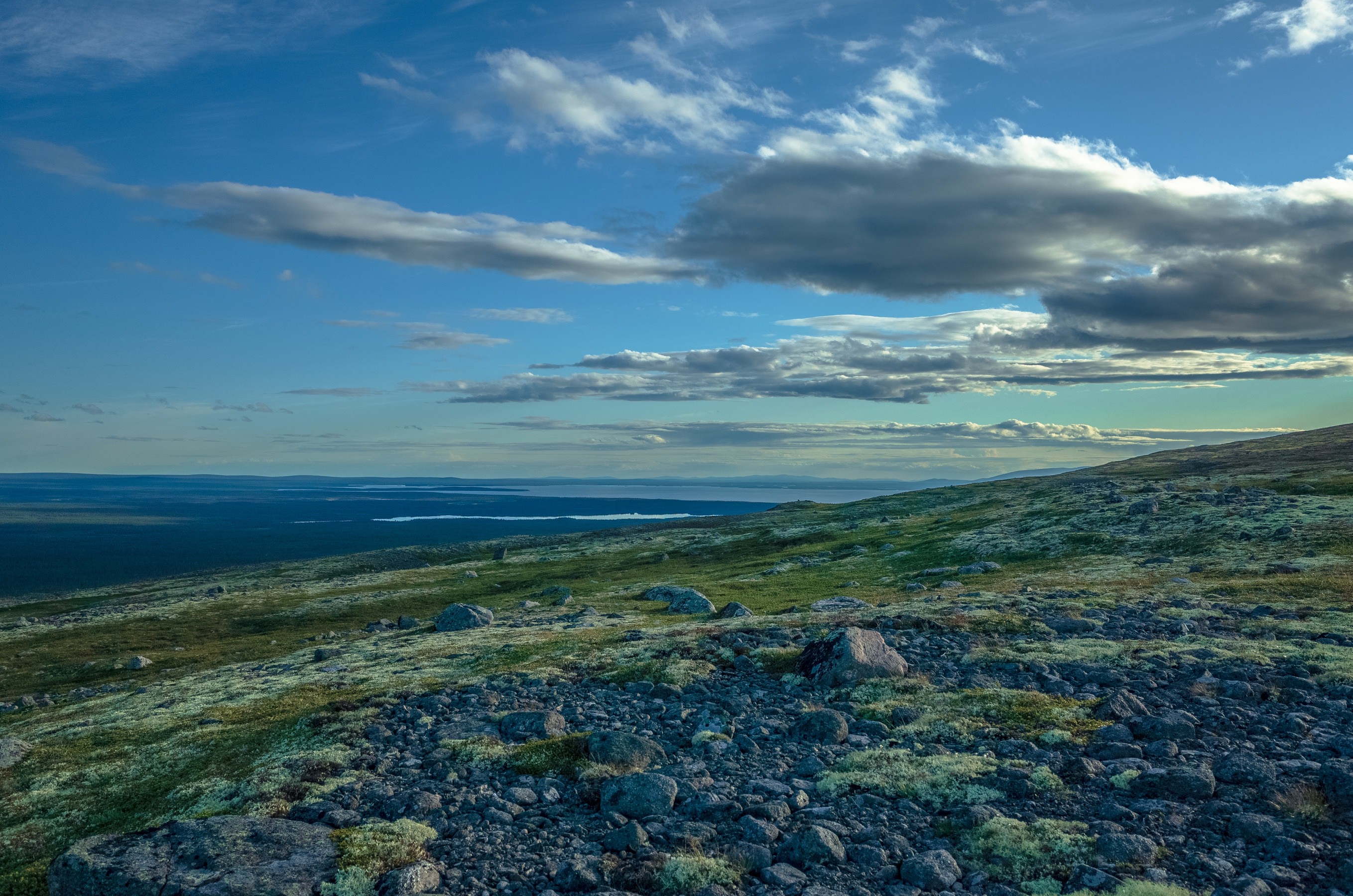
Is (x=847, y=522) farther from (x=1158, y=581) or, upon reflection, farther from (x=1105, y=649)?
(x=1105, y=649)

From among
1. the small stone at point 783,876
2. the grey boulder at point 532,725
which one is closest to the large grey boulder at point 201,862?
the grey boulder at point 532,725

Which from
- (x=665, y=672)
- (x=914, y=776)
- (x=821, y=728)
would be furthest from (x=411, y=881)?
(x=665, y=672)

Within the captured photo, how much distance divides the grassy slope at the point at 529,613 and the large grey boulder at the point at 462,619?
298 cm

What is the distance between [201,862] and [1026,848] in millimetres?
14974

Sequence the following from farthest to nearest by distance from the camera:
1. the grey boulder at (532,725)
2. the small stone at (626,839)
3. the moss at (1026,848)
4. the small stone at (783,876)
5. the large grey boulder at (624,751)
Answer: the grey boulder at (532,725) → the large grey boulder at (624,751) → the small stone at (626,839) → the small stone at (783,876) → the moss at (1026,848)

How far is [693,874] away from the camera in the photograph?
43.1ft

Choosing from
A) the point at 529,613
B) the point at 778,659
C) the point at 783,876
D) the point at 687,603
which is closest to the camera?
A: the point at 783,876

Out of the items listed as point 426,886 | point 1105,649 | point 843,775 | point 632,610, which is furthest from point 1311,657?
point 632,610

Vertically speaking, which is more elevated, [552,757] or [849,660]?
[849,660]

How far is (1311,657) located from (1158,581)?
2183 centimetres

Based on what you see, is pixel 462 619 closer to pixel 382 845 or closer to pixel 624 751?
pixel 624 751

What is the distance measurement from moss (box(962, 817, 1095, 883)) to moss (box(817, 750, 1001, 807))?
1.47 metres

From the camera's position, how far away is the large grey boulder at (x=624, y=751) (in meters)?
18.9

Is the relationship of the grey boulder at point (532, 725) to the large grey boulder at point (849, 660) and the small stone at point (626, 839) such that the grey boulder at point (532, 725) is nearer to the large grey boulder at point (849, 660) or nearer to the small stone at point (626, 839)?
the small stone at point (626, 839)
